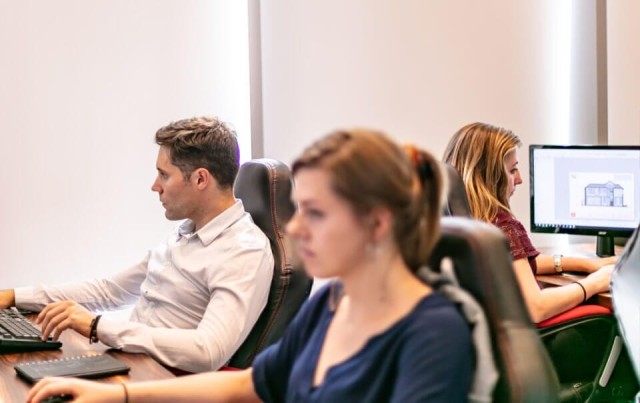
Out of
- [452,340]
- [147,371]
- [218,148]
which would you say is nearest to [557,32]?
[218,148]

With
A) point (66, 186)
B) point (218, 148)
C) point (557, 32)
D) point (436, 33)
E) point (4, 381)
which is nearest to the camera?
point (4, 381)

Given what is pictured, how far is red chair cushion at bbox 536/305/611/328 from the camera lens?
2545 millimetres

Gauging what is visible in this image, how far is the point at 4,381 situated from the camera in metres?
1.71

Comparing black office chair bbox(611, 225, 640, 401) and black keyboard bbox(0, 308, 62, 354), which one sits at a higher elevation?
black office chair bbox(611, 225, 640, 401)

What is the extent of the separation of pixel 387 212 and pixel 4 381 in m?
0.94

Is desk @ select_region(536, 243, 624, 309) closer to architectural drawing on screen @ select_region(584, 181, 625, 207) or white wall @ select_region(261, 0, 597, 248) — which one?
architectural drawing on screen @ select_region(584, 181, 625, 207)

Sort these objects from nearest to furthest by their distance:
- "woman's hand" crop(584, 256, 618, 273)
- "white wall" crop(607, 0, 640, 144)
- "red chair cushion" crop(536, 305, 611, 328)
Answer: "red chair cushion" crop(536, 305, 611, 328)
"woman's hand" crop(584, 256, 618, 273)
"white wall" crop(607, 0, 640, 144)

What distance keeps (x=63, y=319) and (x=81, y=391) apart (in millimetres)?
556

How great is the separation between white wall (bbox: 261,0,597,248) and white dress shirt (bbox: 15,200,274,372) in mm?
1264

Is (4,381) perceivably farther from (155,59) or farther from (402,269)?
(155,59)

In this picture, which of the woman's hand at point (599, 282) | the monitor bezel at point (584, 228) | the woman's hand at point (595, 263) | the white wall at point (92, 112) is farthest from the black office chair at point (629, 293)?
the white wall at point (92, 112)

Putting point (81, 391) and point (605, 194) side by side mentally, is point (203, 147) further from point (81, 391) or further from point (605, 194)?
point (605, 194)

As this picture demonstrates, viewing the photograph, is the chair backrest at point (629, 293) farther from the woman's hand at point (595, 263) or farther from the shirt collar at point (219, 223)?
the woman's hand at point (595, 263)

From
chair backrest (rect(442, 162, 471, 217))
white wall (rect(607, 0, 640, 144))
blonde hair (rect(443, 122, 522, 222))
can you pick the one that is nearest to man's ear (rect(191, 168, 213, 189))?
chair backrest (rect(442, 162, 471, 217))
